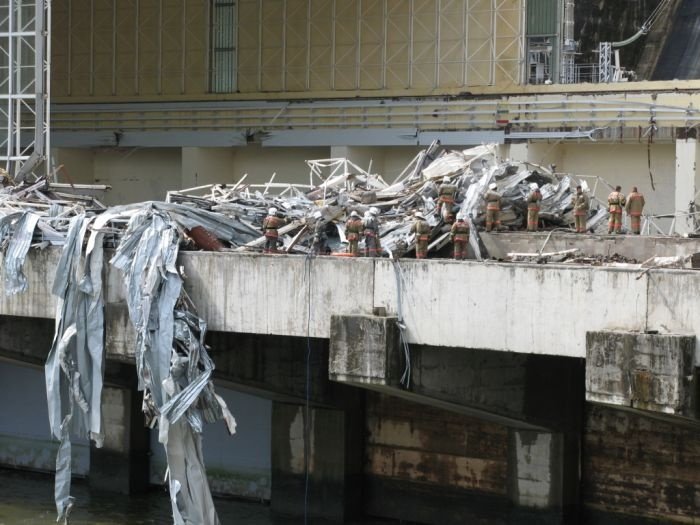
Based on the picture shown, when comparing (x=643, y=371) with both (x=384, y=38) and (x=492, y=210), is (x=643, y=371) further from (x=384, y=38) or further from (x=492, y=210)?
(x=384, y=38)

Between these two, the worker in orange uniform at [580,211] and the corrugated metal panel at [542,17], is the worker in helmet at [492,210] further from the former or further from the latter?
the corrugated metal panel at [542,17]

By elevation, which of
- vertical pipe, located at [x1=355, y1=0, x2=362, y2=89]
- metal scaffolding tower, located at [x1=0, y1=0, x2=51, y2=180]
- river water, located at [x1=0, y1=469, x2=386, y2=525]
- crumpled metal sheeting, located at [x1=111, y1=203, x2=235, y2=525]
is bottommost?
river water, located at [x1=0, y1=469, x2=386, y2=525]

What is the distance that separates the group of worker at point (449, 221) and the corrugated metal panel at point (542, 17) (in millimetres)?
11977

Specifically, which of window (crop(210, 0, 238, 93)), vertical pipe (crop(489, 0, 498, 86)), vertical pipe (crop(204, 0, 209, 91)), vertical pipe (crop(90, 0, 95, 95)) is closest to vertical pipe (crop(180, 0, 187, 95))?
vertical pipe (crop(204, 0, 209, 91))

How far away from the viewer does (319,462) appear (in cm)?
2212

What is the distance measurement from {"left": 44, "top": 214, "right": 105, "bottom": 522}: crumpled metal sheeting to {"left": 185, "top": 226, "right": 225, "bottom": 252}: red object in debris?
134 centimetres

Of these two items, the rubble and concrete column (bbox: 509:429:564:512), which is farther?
concrete column (bbox: 509:429:564:512)

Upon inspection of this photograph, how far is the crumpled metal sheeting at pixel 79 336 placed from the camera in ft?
62.0

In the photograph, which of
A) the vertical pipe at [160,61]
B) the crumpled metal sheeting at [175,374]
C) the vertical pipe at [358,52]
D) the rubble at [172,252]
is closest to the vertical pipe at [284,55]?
the vertical pipe at [358,52]

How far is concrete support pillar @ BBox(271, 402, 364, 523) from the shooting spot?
21984 millimetres

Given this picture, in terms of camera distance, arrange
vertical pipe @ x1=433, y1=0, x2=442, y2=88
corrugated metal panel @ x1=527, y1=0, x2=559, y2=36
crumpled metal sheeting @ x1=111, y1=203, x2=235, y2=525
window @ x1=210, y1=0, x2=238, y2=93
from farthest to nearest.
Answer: window @ x1=210, y1=0, x2=238, y2=93 < vertical pipe @ x1=433, y1=0, x2=442, y2=88 < corrugated metal panel @ x1=527, y1=0, x2=559, y2=36 < crumpled metal sheeting @ x1=111, y1=203, x2=235, y2=525

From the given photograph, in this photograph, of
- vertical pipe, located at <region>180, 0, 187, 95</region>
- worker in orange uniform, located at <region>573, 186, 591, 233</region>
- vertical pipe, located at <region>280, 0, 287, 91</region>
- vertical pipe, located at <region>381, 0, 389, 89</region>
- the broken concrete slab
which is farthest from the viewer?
vertical pipe, located at <region>180, 0, 187, 95</region>

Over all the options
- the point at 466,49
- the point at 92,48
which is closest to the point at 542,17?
the point at 466,49

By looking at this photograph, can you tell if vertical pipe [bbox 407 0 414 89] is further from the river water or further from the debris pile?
the river water
